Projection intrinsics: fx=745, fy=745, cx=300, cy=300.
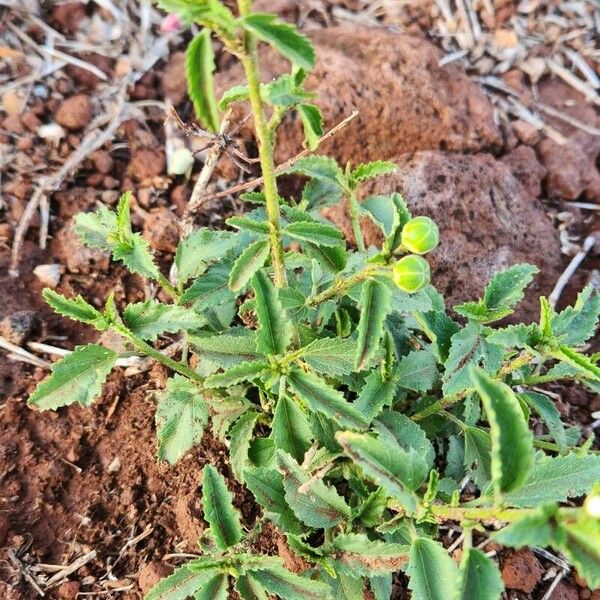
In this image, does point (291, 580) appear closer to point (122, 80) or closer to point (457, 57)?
point (122, 80)

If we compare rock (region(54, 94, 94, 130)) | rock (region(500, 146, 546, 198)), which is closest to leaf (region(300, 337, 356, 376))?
rock (region(500, 146, 546, 198))

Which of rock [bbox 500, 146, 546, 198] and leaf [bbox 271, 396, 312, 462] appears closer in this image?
leaf [bbox 271, 396, 312, 462]

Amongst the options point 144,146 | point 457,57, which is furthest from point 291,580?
point 457,57

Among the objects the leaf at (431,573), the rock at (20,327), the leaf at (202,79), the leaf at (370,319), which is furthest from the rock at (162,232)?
the leaf at (431,573)

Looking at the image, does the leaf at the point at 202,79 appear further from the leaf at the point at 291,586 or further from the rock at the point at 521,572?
the rock at the point at 521,572

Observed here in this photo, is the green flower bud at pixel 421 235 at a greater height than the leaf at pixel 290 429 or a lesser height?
greater

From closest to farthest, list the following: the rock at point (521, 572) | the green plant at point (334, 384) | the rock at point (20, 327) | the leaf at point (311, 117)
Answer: the green plant at point (334, 384), the leaf at point (311, 117), the rock at point (521, 572), the rock at point (20, 327)

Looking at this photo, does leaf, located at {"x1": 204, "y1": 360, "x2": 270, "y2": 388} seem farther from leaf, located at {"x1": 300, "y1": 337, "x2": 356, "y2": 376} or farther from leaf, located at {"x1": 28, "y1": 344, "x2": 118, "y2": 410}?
leaf, located at {"x1": 28, "y1": 344, "x2": 118, "y2": 410}
